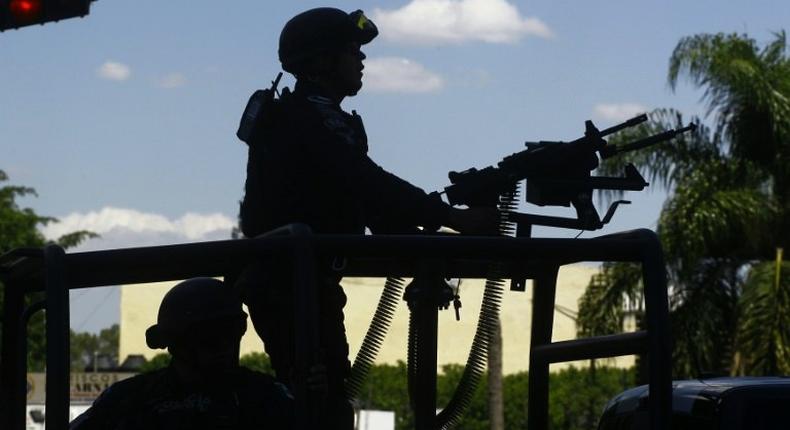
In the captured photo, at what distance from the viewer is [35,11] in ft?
35.4

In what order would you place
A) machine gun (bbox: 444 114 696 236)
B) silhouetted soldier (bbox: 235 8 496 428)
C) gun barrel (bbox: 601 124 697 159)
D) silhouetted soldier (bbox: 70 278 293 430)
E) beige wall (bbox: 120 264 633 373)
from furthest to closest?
beige wall (bbox: 120 264 633 373)
gun barrel (bbox: 601 124 697 159)
machine gun (bbox: 444 114 696 236)
silhouetted soldier (bbox: 235 8 496 428)
silhouetted soldier (bbox: 70 278 293 430)

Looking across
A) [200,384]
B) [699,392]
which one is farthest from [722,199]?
[200,384]

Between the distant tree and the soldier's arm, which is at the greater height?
the distant tree

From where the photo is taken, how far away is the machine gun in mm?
4555

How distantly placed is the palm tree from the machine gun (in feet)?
51.9

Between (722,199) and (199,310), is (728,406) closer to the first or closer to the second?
(199,310)

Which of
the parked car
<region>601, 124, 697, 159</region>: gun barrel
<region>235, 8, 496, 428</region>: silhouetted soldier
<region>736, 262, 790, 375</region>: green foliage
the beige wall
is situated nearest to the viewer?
<region>235, 8, 496, 428</region>: silhouetted soldier

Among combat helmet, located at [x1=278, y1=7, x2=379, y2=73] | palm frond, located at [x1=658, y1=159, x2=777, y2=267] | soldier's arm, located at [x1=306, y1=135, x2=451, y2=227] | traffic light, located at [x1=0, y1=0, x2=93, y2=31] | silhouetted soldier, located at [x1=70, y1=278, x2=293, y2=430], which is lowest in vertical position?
silhouetted soldier, located at [x1=70, y1=278, x2=293, y2=430]

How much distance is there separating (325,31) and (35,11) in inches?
251

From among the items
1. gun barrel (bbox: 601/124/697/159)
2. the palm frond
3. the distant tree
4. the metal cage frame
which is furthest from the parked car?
the distant tree

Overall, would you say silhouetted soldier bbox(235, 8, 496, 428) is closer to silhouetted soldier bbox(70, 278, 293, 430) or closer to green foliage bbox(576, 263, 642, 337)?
silhouetted soldier bbox(70, 278, 293, 430)

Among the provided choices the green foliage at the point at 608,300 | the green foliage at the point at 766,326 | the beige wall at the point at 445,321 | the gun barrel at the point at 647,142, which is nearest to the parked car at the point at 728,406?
the gun barrel at the point at 647,142

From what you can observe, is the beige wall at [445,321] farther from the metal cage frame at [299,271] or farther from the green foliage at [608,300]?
the metal cage frame at [299,271]

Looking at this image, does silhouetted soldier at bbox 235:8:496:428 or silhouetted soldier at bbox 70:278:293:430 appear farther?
silhouetted soldier at bbox 235:8:496:428
